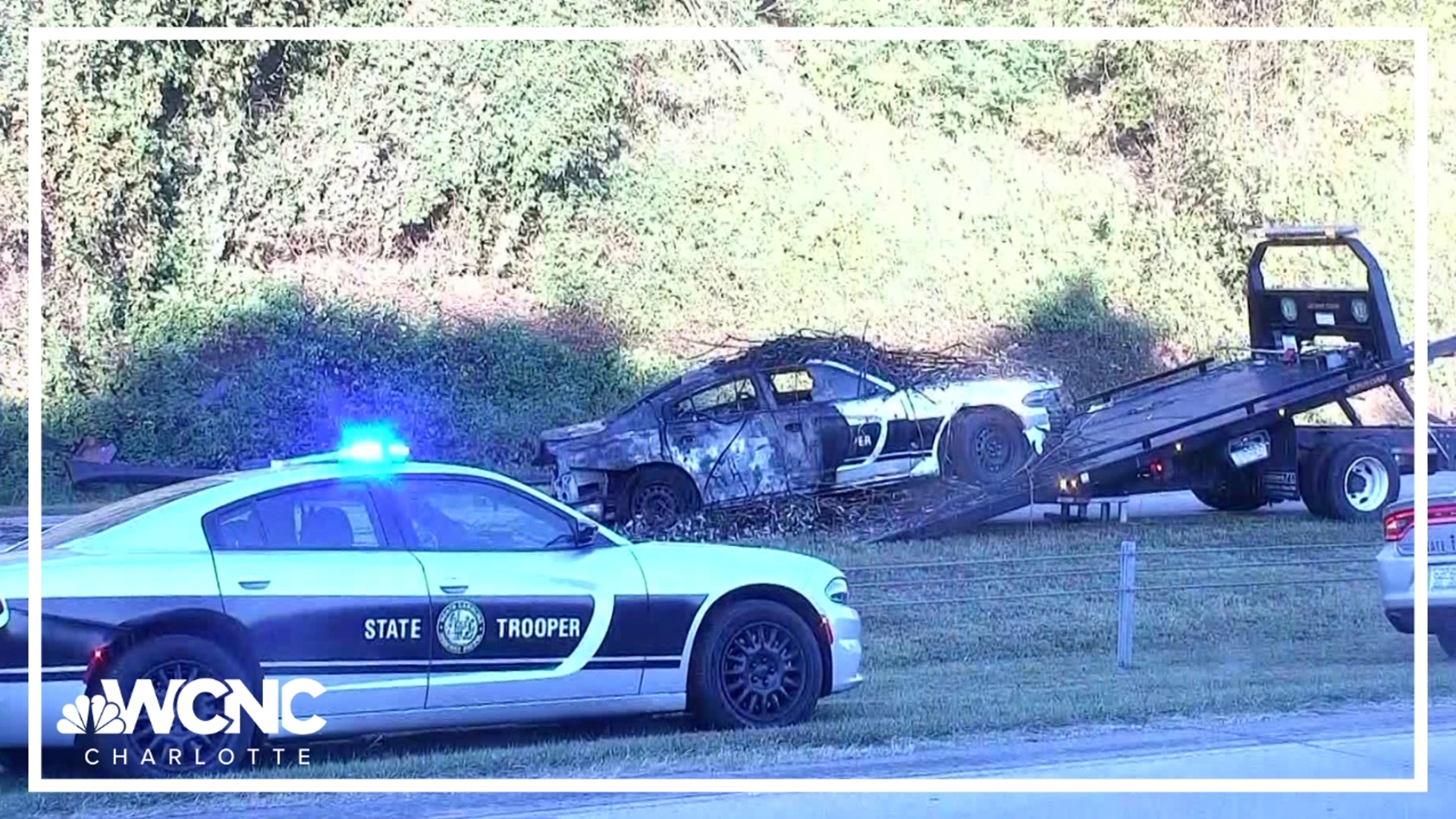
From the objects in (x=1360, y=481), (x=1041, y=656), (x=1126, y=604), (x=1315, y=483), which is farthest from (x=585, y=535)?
(x=1360, y=481)

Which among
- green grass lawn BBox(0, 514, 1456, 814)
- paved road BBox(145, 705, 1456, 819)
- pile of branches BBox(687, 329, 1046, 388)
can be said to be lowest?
paved road BBox(145, 705, 1456, 819)

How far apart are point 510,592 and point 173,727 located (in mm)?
1508

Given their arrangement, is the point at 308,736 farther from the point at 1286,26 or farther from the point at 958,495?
the point at 1286,26

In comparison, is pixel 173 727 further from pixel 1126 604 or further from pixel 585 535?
pixel 1126 604

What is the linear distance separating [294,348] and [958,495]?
6449 millimetres

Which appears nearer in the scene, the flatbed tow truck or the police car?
the police car

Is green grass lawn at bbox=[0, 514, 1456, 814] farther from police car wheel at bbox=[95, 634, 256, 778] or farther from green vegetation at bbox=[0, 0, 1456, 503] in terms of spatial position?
green vegetation at bbox=[0, 0, 1456, 503]

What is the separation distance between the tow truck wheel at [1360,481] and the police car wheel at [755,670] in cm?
859

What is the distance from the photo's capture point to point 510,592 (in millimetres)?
8484

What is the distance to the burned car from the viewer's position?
52.0ft

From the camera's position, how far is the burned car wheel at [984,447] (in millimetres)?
15930

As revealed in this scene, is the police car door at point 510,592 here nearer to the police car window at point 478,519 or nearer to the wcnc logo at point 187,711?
the police car window at point 478,519

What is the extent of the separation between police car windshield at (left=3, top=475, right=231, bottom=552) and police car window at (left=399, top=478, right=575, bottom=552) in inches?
32.7

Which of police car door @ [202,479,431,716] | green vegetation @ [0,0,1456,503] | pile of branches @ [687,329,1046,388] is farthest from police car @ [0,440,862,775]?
pile of branches @ [687,329,1046,388]
